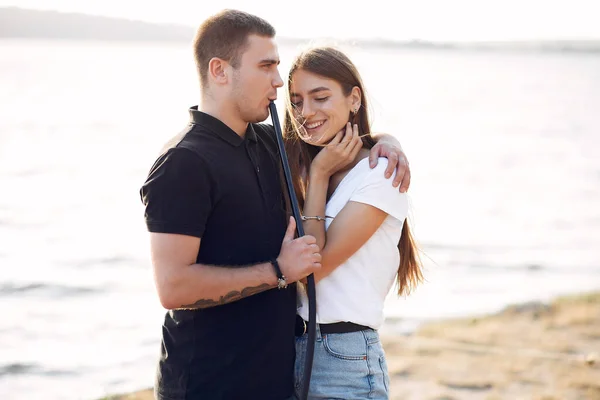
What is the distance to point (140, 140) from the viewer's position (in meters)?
30.5

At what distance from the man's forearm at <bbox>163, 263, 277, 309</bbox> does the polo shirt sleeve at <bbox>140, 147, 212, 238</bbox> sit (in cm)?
13

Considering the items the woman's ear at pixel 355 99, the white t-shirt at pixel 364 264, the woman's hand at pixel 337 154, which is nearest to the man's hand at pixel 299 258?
the white t-shirt at pixel 364 264

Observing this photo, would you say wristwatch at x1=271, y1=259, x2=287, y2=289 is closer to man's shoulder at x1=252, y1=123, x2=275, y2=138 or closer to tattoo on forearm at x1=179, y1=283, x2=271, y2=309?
tattoo on forearm at x1=179, y1=283, x2=271, y2=309

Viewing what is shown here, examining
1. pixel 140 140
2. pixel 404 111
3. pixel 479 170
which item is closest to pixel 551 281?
pixel 479 170

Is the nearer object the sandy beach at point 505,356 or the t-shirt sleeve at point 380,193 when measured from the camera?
the t-shirt sleeve at point 380,193

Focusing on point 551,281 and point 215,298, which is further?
point 551,281

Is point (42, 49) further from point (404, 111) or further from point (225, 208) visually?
point (225, 208)

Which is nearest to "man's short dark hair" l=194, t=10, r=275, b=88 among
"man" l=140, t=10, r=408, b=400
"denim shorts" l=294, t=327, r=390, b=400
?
"man" l=140, t=10, r=408, b=400

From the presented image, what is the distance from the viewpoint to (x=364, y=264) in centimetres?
296

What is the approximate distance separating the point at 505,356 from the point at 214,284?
4.42 metres

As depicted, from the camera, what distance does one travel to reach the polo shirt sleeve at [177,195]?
2463 millimetres

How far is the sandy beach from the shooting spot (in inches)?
221

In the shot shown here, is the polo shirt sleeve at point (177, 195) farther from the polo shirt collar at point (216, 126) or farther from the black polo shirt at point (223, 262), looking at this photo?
the polo shirt collar at point (216, 126)

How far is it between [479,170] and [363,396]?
22734 mm
